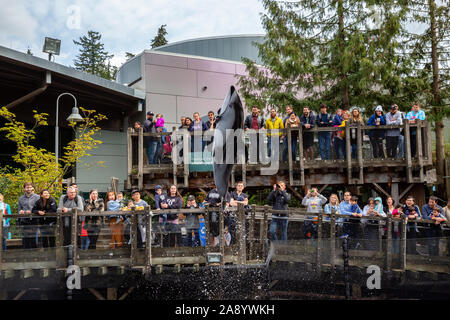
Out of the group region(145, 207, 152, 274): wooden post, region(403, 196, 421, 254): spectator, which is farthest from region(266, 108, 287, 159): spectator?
region(145, 207, 152, 274): wooden post

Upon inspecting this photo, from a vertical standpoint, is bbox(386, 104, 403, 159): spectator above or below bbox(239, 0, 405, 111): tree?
below

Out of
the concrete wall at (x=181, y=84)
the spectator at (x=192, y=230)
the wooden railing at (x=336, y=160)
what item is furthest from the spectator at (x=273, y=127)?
the concrete wall at (x=181, y=84)

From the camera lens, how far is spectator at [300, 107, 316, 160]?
42.1ft

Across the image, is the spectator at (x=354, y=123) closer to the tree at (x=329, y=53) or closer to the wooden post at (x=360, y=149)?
the wooden post at (x=360, y=149)

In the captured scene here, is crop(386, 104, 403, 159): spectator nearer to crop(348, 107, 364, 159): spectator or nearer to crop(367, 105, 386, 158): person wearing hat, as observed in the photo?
crop(367, 105, 386, 158): person wearing hat

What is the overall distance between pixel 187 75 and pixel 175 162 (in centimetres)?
777

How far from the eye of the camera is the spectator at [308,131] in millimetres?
12836

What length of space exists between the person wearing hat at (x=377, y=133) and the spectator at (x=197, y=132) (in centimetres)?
484

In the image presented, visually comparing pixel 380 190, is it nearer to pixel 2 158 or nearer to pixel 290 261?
pixel 290 261

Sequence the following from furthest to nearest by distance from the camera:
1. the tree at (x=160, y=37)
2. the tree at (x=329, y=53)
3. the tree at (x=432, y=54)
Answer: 1. the tree at (x=160, y=37)
2. the tree at (x=432, y=54)
3. the tree at (x=329, y=53)

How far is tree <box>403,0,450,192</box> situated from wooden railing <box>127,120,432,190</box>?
15.6 feet

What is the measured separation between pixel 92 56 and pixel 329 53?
46.9 metres

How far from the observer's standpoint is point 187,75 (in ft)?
65.7

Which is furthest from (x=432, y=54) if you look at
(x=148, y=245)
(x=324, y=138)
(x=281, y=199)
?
(x=148, y=245)
